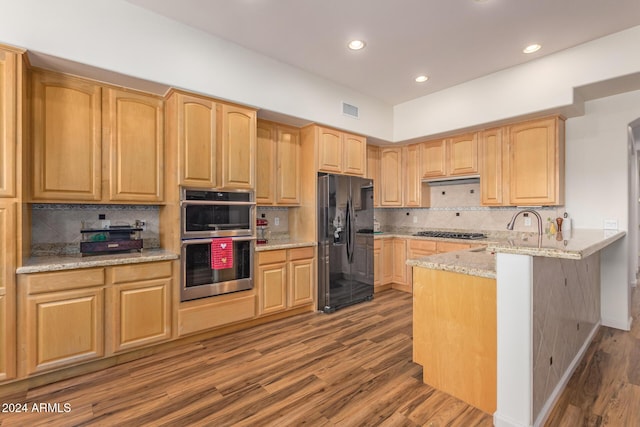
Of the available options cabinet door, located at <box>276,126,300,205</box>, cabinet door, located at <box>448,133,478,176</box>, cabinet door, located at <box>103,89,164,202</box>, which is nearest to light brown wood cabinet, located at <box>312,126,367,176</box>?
cabinet door, located at <box>276,126,300,205</box>

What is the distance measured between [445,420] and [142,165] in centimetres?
321

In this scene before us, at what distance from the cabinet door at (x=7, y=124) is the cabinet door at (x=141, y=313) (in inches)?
41.2

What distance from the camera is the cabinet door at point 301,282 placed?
12.2 ft

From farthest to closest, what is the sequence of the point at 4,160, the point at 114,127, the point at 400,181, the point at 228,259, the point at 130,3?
the point at 400,181 < the point at 228,259 < the point at 114,127 < the point at 130,3 < the point at 4,160

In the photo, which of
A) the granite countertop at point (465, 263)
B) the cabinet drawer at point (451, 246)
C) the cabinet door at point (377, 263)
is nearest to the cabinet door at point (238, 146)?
the granite countertop at point (465, 263)

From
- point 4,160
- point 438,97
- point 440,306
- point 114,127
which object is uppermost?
point 438,97

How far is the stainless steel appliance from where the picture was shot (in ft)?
9.57

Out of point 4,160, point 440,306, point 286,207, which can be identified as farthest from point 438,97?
point 4,160

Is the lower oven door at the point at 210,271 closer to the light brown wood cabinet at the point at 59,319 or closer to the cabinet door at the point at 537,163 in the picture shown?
the light brown wood cabinet at the point at 59,319

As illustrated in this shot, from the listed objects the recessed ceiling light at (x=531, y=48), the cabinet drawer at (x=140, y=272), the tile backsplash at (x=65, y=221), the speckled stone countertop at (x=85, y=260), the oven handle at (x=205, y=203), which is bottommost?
the cabinet drawer at (x=140, y=272)

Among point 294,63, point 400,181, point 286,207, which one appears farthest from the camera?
point 400,181

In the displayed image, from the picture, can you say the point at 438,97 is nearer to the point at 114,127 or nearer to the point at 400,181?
the point at 400,181

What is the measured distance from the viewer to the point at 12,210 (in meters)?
2.17

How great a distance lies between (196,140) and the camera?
117 inches
